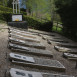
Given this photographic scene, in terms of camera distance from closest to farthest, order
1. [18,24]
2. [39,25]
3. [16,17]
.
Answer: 1. [18,24]
2. [16,17]
3. [39,25]

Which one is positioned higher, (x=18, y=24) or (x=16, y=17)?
(x=16, y=17)

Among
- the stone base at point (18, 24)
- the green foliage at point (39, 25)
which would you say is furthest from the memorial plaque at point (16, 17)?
the green foliage at point (39, 25)

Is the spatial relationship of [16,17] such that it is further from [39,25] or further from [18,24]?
[39,25]

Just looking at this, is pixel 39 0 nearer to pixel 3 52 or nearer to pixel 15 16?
pixel 15 16

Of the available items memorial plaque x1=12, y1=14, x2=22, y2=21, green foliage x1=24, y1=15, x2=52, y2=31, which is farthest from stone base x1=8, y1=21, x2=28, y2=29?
green foliage x1=24, y1=15, x2=52, y2=31

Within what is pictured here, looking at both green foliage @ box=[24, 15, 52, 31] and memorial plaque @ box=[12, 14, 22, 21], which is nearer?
memorial plaque @ box=[12, 14, 22, 21]

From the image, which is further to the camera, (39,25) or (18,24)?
(39,25)

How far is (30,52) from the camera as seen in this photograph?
17.5 feet

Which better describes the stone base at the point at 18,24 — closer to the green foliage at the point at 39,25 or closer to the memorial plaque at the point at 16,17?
the memorial plaque at the point at 16,17

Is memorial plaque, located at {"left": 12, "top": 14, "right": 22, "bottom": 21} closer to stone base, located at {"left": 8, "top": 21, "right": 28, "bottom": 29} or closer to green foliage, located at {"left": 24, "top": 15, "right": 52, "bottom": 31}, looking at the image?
stone base, located at {"left": 8, "top": 21, "right": 28, "bottom": 29}

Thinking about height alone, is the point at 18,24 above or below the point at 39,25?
above

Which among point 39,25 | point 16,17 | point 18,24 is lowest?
point 39,25

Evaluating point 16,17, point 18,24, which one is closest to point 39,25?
point 16,17

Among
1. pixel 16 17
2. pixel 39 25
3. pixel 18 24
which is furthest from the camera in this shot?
pixel 39 25
